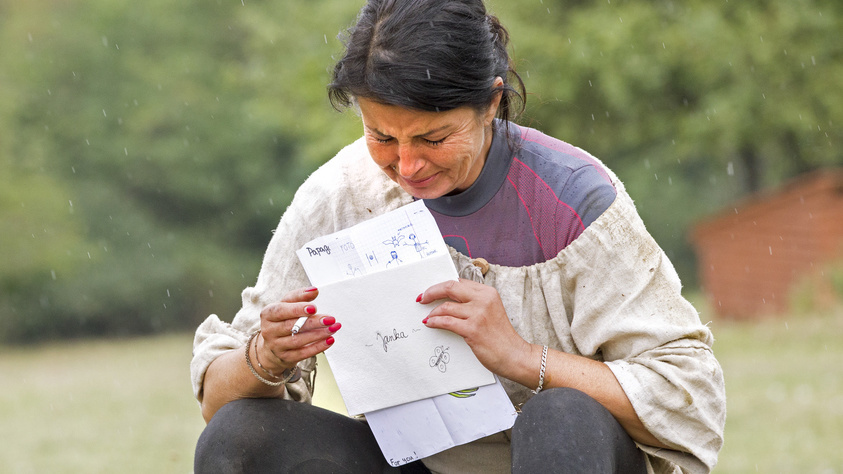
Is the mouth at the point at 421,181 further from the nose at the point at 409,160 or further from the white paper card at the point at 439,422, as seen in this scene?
the white paper card at the point at 439,422

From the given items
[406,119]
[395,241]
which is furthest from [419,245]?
[406,119]

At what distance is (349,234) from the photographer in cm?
212

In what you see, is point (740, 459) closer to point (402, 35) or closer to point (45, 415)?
point (402, 35)

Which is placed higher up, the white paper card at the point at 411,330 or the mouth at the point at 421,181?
the mouth at the point at 421,181

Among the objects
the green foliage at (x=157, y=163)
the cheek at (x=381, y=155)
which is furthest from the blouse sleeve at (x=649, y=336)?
the green foliage at (x=157, y=163)

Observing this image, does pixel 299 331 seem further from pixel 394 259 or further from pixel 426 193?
pixel 426 193

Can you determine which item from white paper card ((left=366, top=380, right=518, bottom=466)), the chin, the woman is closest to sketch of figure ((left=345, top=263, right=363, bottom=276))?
the woman

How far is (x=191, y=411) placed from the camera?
880cm

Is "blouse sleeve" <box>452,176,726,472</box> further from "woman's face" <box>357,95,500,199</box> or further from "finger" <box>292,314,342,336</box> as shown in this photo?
"finger" <box>292,314,342,336</box>

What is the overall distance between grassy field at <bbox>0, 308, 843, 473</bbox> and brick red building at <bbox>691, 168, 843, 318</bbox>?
2.01 ft

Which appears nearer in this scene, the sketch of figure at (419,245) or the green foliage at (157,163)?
the sketch of figure at (419,245)

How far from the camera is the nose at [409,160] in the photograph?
206 cm

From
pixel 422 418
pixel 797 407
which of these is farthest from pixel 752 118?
pixel 422 418

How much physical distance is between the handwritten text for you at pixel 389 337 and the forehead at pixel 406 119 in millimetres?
429
